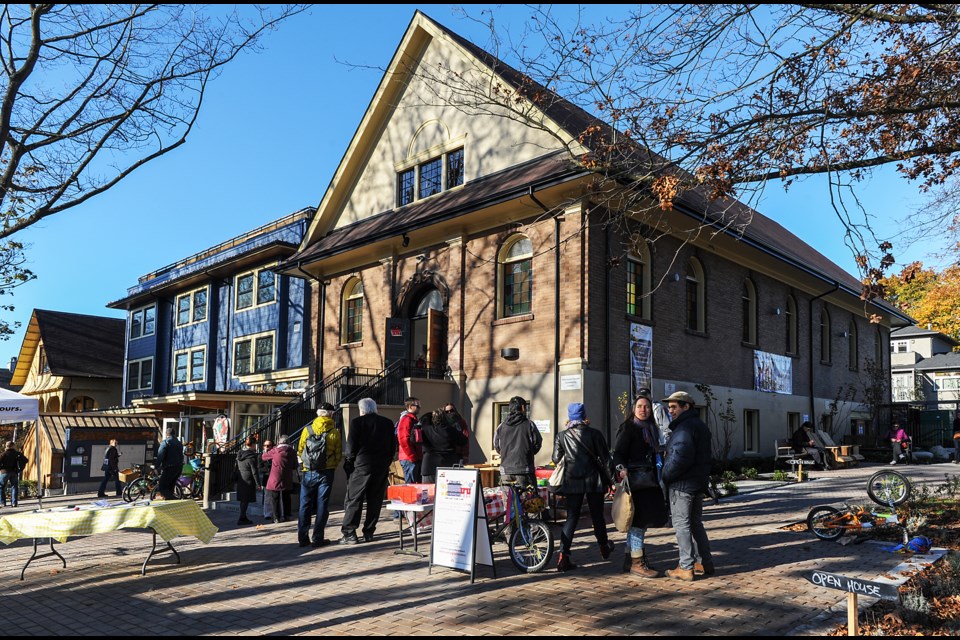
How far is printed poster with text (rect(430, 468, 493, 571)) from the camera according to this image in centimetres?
768

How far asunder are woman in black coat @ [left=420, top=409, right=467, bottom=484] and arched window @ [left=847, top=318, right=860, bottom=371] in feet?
78.2

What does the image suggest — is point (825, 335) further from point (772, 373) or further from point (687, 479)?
point (687, 479)

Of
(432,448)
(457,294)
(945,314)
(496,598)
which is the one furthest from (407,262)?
(945,314)

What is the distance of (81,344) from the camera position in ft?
150

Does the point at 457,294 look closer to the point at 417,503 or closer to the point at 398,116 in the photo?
the point at 398,116

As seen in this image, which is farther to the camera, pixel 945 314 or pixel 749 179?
pixel 945 314

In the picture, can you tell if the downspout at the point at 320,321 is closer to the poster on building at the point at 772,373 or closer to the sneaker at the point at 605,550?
the poster on building at the point at 772,373

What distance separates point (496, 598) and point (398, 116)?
17.7 metres

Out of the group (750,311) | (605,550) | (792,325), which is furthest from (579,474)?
(792,325)

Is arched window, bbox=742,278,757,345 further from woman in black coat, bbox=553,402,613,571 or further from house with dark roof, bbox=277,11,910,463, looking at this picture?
woman in black coat, bbox=553,402,613,571

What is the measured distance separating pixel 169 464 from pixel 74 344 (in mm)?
37307

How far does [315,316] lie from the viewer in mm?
24359

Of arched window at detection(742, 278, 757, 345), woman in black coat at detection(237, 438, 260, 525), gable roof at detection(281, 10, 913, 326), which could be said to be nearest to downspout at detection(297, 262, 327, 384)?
gable roof at detection(281, 10, 913, 326)

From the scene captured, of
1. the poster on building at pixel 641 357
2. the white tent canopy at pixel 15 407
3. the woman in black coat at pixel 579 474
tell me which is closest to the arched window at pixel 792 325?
the poster on building at pixel 641 357
